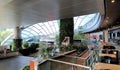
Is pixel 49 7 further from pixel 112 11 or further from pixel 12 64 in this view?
pixel 112 11

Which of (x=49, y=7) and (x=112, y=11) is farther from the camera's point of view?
(x=112, y=11)

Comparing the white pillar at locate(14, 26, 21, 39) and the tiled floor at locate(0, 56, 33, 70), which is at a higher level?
the white pillar at locate(14, 26, 21, 39)

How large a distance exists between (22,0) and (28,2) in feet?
1.18

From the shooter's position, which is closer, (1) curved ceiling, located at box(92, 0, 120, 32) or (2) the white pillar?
(1) curved ceiling, located at box(92, 0, 120, 32)

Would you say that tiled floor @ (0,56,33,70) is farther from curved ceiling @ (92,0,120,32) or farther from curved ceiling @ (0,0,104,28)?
curved ceiling @ (92,0,120,32)

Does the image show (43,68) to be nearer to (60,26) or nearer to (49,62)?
(49,62)

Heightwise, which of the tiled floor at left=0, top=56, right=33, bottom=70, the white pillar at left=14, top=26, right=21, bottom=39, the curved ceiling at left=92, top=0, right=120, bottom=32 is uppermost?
the curved ceiling at left=92, top=0, right=120, bottom=32

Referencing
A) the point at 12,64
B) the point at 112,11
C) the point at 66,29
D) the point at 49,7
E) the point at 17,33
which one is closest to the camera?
the point at 49,7

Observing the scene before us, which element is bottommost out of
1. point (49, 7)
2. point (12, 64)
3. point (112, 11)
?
point (12, 64)

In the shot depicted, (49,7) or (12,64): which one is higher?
(49,7)

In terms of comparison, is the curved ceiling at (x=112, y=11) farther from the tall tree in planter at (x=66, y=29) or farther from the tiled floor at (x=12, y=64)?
the tiled floor at (x=12, y=64)

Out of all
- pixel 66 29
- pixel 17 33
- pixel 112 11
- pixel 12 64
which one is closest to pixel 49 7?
pixel 12 64

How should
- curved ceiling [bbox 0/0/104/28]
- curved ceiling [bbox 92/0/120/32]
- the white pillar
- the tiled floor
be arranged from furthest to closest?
the white pillar → curved ceiling [bbox 92/0/120/32] → the tiled floor → curved ceiling [bbox 0/0/104/28]

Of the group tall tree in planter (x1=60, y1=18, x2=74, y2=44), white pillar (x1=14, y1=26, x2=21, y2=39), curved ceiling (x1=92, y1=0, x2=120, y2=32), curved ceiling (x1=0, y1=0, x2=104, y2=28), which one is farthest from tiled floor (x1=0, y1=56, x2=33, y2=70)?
curved ceiling (x1=92, y1=0, x2=120, y2=32)
